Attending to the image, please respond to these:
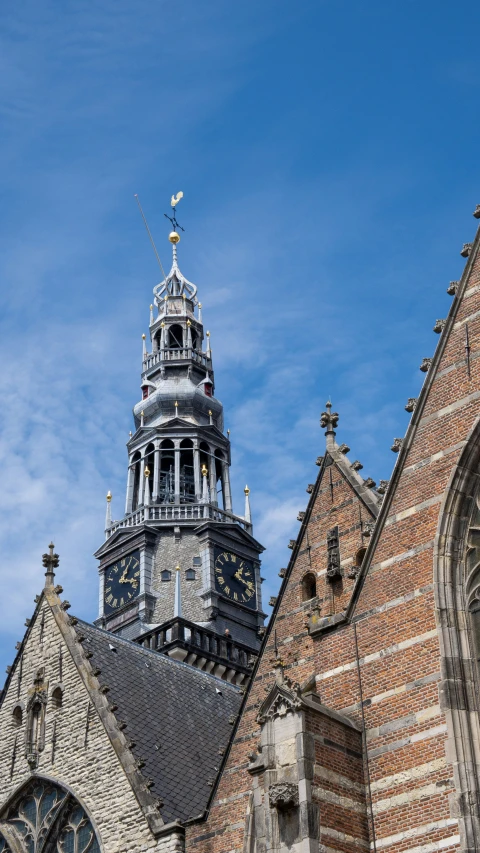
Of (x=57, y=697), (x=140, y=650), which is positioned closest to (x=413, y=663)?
(x=57, y=697)

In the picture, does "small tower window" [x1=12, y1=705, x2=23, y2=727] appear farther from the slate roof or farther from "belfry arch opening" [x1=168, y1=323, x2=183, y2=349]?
"belfry arch opening" [x1=168, y1=323, x2=183, y2=349]

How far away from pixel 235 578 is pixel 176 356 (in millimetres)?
11040

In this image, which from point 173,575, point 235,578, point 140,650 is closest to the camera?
point 140,650

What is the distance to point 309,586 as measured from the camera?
880 inches

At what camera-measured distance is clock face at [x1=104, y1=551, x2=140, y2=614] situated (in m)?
49.5

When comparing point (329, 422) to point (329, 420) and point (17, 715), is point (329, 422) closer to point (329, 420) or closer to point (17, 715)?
point (329, 420)

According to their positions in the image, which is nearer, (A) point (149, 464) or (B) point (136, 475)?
(A) point (149, 464)

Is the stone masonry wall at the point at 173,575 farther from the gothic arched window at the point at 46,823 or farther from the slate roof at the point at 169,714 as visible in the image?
the gothic arched window at the point at 46,823

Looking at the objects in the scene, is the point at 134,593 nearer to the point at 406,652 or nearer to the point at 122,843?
the point at 122,843

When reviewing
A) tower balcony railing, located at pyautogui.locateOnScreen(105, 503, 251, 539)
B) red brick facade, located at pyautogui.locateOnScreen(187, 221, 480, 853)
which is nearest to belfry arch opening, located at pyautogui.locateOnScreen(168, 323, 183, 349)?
tower balcony railing, located at pyautogui.locateOnScreen(105, 503, 251, 539)

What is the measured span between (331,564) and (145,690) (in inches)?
277

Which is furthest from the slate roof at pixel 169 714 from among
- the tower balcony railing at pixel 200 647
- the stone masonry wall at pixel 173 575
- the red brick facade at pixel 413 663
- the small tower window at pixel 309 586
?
the stone masonry wall at pixel 173 575

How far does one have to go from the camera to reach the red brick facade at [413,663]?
15867 mm

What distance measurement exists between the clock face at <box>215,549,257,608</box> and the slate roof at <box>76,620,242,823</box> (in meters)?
19.2
